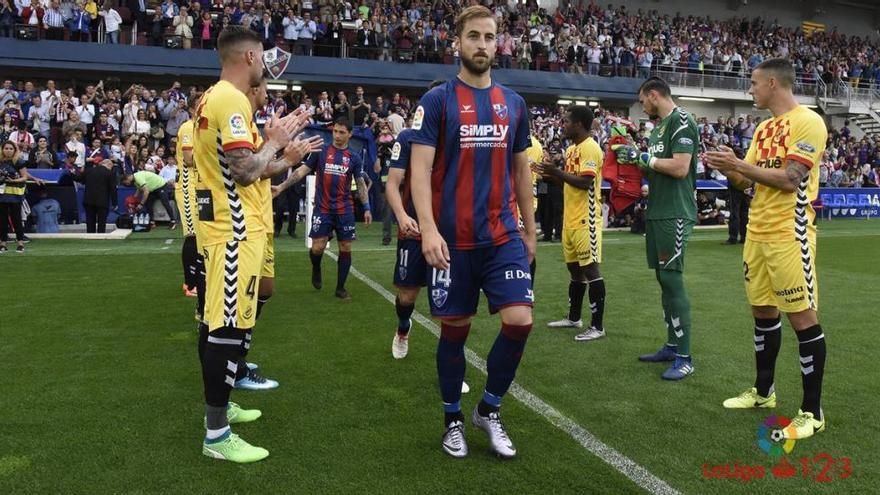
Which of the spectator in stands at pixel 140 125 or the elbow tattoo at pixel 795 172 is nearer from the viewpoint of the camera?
the elbow tattoo at pixel 795 172

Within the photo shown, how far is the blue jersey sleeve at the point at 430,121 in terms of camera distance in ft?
12.1

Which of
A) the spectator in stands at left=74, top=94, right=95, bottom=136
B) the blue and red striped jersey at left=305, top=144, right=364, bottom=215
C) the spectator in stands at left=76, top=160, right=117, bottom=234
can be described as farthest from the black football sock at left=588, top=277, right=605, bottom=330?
the spectator in stands at left=74, top=94, right=95, bottom=136

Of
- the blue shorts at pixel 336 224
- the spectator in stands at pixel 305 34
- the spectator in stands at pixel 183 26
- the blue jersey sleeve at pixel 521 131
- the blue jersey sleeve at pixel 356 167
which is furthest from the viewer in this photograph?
the spectator in stands at pixel 305 34

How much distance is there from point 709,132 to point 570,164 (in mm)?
27630

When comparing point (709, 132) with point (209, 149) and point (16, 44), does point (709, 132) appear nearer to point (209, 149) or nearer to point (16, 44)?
point (16, 44)

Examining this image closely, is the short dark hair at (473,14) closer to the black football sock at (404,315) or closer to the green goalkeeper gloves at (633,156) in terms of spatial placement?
the green goalkeeper gloves at (633,156)

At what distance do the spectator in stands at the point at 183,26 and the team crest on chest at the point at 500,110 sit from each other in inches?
923

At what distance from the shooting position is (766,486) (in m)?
3.49

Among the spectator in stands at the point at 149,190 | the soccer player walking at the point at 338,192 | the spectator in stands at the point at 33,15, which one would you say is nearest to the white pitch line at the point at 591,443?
the soccer player walking at the point at 338,192

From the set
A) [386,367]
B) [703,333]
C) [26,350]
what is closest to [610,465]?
[386,367]

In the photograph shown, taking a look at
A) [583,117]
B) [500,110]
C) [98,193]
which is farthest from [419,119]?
[98,193]

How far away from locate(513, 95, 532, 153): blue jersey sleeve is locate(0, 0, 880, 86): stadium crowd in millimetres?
17094

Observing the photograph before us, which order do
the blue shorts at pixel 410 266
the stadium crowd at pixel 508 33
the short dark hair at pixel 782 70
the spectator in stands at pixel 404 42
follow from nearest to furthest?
the short dark hair at pixel 782 70, the blue shorts at pixel 410 266, the stadium crowd at pixel 508 33, the spectator in stands at pixel 404 42

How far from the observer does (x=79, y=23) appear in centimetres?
2341
